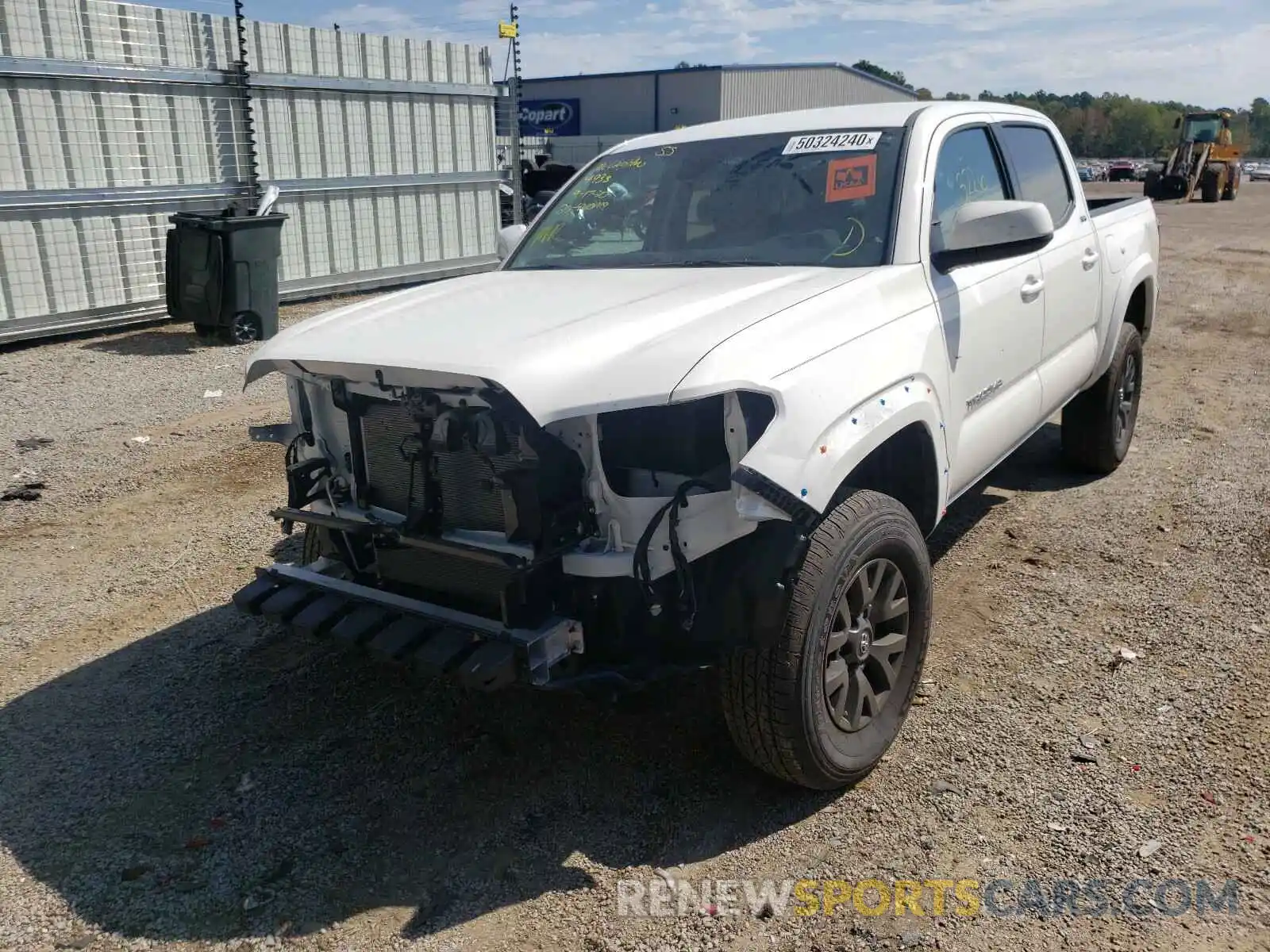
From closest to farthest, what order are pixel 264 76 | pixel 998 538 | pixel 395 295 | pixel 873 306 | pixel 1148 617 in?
pixel 873 306
pixel 395 295
pixel 1148 617
pixel 998 538
pixel 264 76

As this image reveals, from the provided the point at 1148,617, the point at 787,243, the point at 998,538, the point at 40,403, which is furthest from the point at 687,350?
the point at 40,403

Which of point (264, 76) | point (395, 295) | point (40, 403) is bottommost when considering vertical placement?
point (40, 403)

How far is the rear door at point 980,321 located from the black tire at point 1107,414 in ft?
4.40

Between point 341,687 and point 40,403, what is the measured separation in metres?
5.17

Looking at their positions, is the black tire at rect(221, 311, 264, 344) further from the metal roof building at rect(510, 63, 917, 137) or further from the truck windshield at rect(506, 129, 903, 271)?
the metal roof building at rect(510, 63, 917, 137)

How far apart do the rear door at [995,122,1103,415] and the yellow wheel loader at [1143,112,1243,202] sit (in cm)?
3028

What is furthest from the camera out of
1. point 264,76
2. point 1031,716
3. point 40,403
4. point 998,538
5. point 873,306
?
point 264,76

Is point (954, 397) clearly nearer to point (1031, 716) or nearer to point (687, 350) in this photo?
point (1031, 716)

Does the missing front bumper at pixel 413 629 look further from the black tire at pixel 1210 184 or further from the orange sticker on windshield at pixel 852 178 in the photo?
the black tire at pixel 1210 184

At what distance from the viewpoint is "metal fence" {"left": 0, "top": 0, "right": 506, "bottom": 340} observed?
29.9ft

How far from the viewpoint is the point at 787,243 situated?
3699 mm

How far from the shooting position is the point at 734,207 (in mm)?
3949

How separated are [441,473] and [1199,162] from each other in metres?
34.8

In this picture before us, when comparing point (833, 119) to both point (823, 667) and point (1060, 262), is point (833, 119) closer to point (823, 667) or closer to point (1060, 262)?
point (1060, 262)
